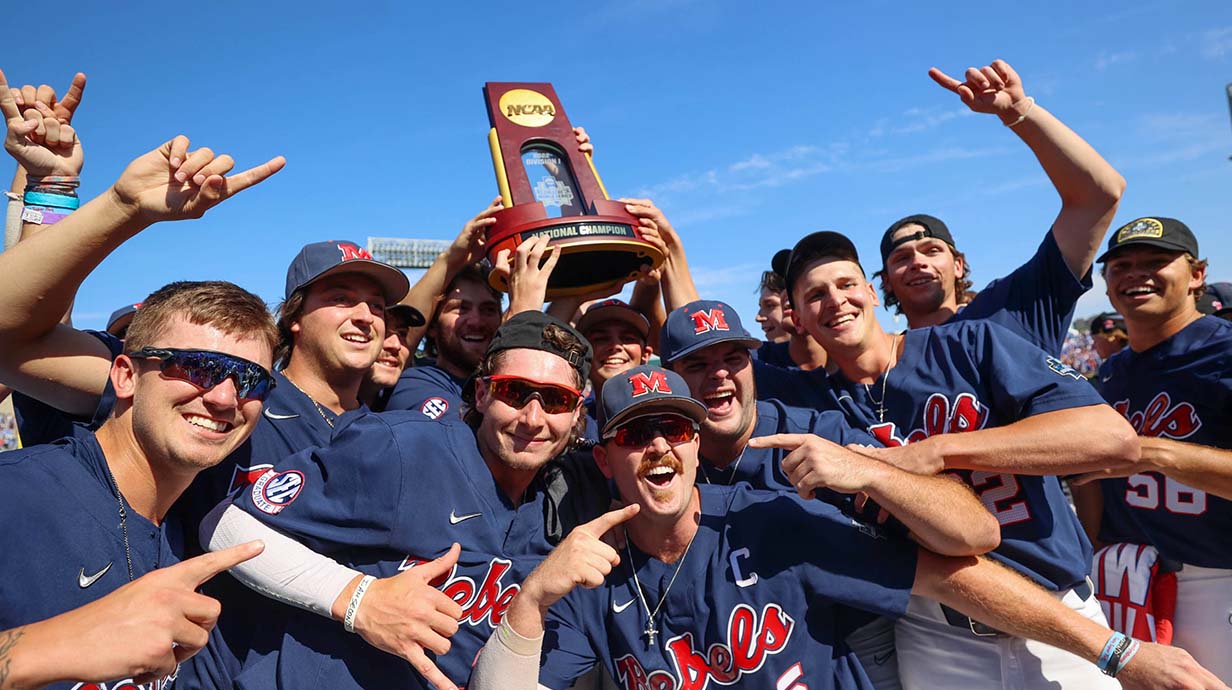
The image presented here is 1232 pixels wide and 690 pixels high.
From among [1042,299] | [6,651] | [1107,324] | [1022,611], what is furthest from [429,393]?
[1107,324]

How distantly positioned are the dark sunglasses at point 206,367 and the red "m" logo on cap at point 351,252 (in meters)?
1.12

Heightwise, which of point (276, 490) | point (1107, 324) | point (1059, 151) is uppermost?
point (1107, 324)

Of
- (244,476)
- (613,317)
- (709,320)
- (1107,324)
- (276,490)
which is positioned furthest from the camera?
(1107,324)

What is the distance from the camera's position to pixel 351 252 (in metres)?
3.72

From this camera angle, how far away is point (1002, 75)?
355 cm

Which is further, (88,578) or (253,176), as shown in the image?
(253,176)

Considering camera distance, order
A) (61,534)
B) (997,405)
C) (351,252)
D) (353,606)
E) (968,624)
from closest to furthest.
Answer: (61,534) < (353,606) < (968,624) < (997,405) < (351,252)

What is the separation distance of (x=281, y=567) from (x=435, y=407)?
1518mm

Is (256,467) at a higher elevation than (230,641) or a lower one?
higher

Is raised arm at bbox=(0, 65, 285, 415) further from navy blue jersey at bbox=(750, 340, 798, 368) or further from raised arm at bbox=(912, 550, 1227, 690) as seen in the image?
navy blue jersey at bbox=(750, 340, 798, 368)

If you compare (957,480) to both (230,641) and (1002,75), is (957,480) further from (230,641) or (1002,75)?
(230,641)

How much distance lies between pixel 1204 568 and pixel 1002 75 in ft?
9.70

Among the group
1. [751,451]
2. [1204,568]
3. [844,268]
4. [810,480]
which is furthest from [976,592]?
[1204,568]

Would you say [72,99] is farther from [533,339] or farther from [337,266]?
[533,339]
